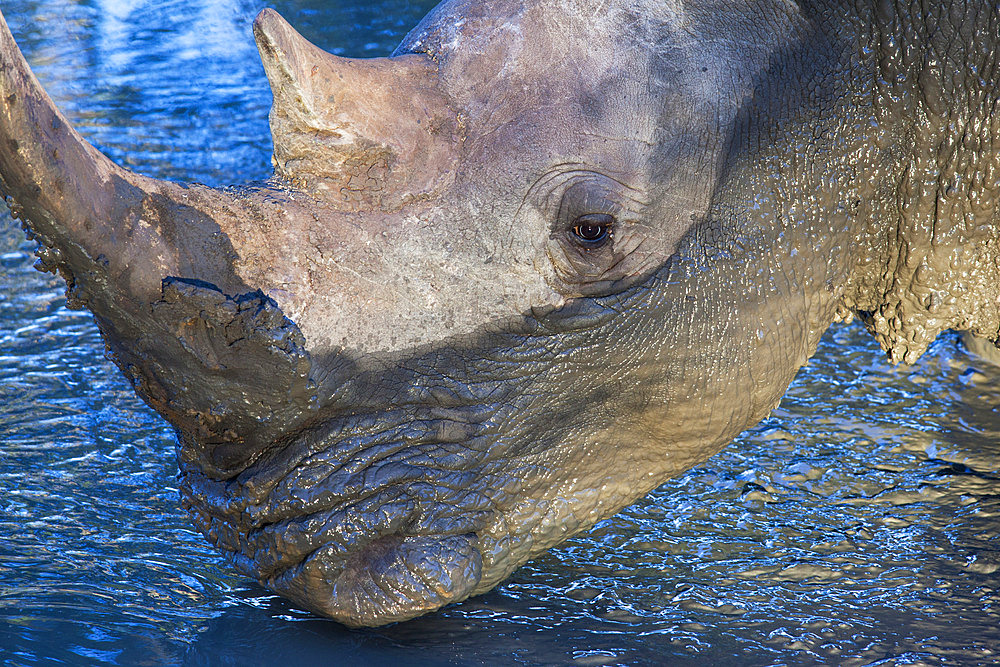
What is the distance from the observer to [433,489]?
3303 mm

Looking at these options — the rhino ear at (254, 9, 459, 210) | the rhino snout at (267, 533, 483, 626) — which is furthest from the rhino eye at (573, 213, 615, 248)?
the rhino snout at (267, 533, 483, 626)

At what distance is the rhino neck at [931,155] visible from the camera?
3.51 metres

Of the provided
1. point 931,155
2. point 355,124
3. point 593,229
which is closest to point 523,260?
point 593,229

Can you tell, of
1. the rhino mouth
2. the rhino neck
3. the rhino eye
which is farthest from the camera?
the rhino neck

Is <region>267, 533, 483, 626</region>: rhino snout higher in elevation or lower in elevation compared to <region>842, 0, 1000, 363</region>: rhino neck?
lower

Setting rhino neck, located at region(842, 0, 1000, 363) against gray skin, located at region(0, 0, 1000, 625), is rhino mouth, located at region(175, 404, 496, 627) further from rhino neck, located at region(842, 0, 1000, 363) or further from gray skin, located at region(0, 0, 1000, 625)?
rhino neck, located at region(842, 0, 1000, 363)

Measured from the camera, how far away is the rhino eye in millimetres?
3324

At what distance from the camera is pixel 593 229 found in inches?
132

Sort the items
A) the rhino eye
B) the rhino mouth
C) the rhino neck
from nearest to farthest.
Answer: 1. the rhino mouth
2. the rhino eye
3. the rhino neck

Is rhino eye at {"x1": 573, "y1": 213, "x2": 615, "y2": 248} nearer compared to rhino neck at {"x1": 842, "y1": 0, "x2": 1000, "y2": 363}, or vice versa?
rhino eye at {"x1": 573, "y1": 213, "x2": 615, "y2": 248}

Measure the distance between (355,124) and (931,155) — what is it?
1833 millimetres

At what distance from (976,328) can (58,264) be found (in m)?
3.04

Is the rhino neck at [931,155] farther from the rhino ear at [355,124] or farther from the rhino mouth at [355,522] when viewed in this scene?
the rhino mouth at [355,522]

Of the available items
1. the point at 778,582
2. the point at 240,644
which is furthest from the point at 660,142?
the point at 240,644
